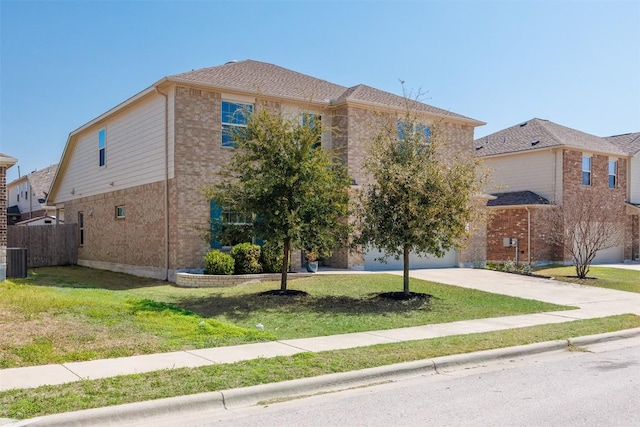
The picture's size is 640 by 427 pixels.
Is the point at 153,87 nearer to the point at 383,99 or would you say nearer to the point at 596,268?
the point at 383,99

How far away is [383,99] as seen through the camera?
22812 mm

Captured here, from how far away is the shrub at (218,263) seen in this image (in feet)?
57.8

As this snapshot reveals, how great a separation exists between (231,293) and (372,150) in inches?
212

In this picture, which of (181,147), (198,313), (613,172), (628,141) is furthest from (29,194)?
(628,141)

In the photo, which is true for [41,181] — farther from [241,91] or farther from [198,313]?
[198,313]

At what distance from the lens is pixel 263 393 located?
22.6 feet

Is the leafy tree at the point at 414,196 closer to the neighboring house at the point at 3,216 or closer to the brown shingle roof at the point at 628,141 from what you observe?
the neighboring house at the point at 3,216

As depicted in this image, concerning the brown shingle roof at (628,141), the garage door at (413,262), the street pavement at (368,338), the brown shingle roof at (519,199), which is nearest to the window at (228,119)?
the street pavement at (368,338)

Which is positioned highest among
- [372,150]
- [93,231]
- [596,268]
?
[372,150]

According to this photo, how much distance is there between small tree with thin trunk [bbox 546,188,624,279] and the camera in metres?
23.0

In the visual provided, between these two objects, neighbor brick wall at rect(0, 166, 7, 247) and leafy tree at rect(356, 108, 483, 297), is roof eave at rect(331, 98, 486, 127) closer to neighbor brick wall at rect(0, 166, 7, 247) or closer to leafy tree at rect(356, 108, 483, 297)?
leafy tree at rect(356, 108, 483, 297)

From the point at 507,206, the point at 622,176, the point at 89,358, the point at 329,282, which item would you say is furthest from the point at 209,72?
the point at 622,176


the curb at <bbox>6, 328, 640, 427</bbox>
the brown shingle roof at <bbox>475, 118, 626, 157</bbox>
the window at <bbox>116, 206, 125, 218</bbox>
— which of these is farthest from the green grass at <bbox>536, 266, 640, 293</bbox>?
the window at <bbox>116, 206, 125, 218</bbox>

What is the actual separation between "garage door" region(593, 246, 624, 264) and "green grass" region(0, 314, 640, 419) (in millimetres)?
23693
